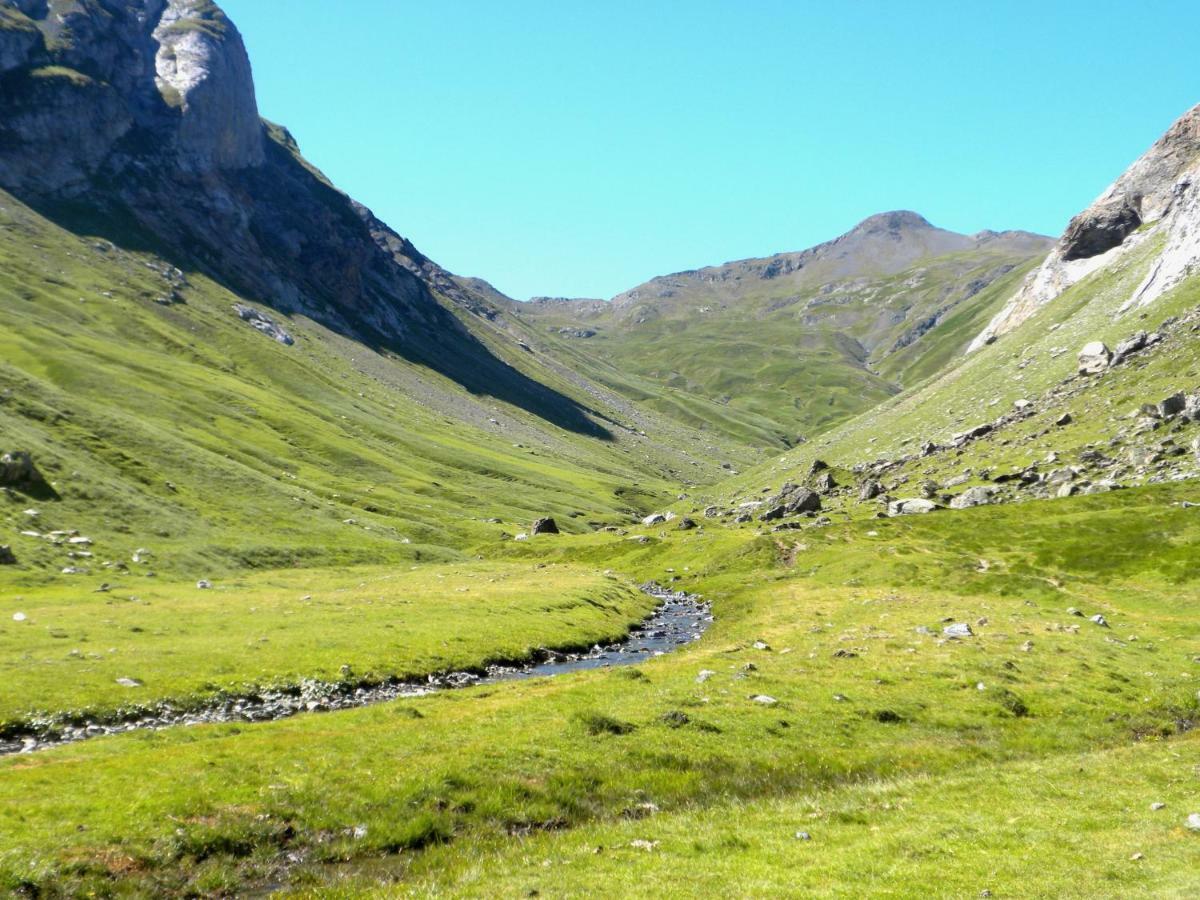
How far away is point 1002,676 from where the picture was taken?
39.8 metres

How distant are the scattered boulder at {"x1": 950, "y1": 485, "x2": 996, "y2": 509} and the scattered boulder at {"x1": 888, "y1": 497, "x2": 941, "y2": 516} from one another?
2894 millimetres

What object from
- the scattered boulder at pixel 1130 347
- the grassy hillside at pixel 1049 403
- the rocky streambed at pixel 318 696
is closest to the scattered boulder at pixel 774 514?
the grassy hillside at pixel 1049 403

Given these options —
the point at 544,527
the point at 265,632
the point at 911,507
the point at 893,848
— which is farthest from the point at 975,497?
the point at 893,848

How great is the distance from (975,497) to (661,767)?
81.3 metres

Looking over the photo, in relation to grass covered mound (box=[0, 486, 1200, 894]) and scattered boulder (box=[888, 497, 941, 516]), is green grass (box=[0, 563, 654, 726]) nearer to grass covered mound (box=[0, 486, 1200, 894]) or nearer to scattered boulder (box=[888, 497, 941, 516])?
grass covered mound (box=[0, 486, 1200, 894])

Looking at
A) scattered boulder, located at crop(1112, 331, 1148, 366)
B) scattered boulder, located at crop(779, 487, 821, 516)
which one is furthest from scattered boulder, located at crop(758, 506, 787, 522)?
scattered boulder, located at crop(1112, 331, 1148, 366)

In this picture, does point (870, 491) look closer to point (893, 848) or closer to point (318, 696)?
point (318, 696)

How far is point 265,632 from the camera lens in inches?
2095

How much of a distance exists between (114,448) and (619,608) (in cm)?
7601

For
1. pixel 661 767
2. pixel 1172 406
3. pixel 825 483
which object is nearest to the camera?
pixel 661 767

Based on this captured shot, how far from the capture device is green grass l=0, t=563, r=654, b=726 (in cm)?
4012

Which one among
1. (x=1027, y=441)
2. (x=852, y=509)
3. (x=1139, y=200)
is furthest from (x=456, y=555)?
(x=1139, y=200)

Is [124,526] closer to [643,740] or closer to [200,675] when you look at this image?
[200,675]

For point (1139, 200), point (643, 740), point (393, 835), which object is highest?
point (1139, 200)
